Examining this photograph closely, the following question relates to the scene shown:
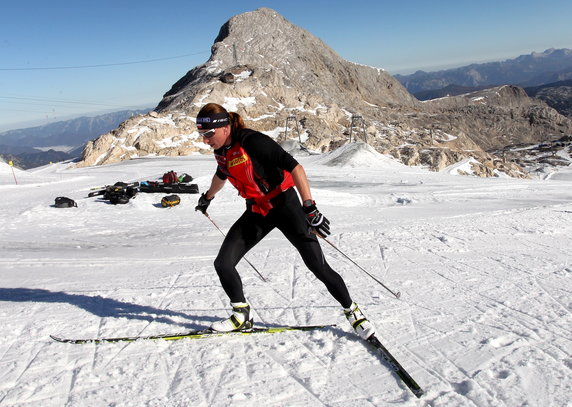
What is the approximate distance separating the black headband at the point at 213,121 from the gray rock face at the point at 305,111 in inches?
1474

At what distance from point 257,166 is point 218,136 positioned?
0.42 m

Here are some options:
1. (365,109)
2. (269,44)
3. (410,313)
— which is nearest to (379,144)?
(365,109)

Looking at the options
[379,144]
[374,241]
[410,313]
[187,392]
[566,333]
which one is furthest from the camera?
[379,144]

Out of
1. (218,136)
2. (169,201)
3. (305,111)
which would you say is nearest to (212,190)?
(218,136)

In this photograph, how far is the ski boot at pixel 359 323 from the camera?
3307 mm

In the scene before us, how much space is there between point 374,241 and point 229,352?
4443 millimetres

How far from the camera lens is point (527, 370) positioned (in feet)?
9.35

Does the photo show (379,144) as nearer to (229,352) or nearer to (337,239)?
(337,239)

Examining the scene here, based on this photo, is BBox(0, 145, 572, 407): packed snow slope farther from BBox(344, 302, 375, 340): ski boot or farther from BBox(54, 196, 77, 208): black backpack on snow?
BBox(54, 196, 77, 208): black backpack on snow

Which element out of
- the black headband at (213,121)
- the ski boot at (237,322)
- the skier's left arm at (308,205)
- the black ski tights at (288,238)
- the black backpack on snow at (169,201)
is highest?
the black headband at (213,121)

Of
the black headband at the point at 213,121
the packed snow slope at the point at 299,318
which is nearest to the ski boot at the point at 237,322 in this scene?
the packed snow slope at the point at 299,318

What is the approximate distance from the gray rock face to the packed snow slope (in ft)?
113

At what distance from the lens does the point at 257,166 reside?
3.23 metres

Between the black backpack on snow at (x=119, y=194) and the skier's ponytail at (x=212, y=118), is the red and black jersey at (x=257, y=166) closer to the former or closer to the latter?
the skier's ponytail at (x=212, y=118)
